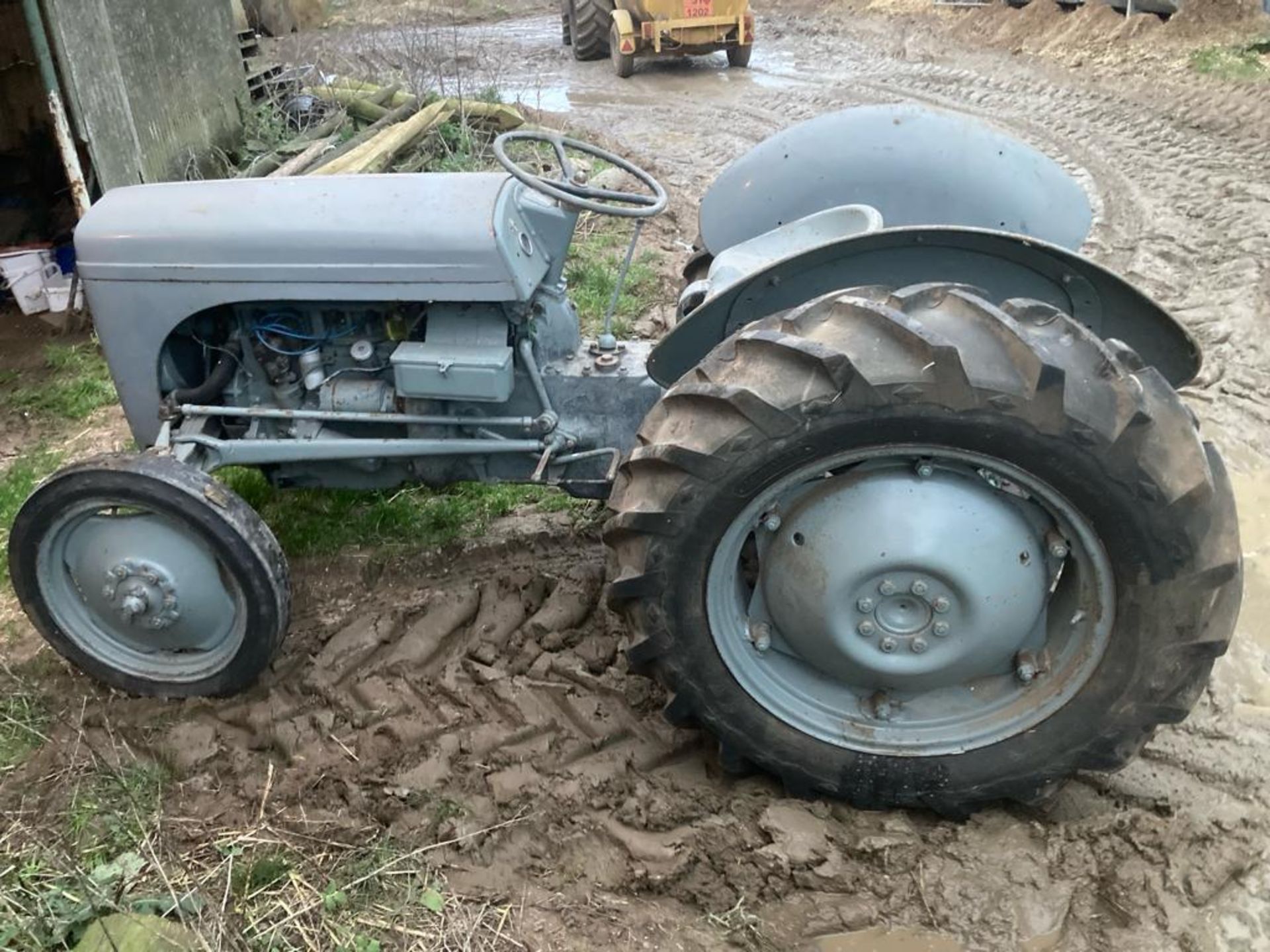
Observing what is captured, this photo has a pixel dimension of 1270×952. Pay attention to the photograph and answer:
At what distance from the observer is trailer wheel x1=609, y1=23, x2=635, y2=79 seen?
1167 cm

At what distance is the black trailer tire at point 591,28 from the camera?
1264cm

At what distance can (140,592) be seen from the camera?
282 cm

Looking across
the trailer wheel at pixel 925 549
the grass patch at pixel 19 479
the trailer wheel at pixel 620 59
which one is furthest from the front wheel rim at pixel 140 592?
the trailer wheel at pixel 620 59

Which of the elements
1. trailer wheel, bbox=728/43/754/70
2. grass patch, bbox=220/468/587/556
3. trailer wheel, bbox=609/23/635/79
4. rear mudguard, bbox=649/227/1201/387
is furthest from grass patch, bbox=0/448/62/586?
trailer wheel, bbox=728/43/754/70

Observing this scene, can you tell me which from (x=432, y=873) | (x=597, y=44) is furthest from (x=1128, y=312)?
(x=597, y=44)

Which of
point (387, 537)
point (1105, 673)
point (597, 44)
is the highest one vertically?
point (1105, 673)

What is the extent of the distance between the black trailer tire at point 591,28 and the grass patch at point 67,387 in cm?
887

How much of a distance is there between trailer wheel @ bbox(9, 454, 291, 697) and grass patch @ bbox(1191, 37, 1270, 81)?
8620 mm

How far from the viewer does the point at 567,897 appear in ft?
7.72

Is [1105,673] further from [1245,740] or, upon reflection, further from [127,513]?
[127,513]

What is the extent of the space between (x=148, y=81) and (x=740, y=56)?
7082 millimetres

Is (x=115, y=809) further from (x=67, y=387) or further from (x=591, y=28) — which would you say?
(x=591, y=28)

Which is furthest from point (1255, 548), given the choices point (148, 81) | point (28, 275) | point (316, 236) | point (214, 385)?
point (148, 81)

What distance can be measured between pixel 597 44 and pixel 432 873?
1220 centimetres
